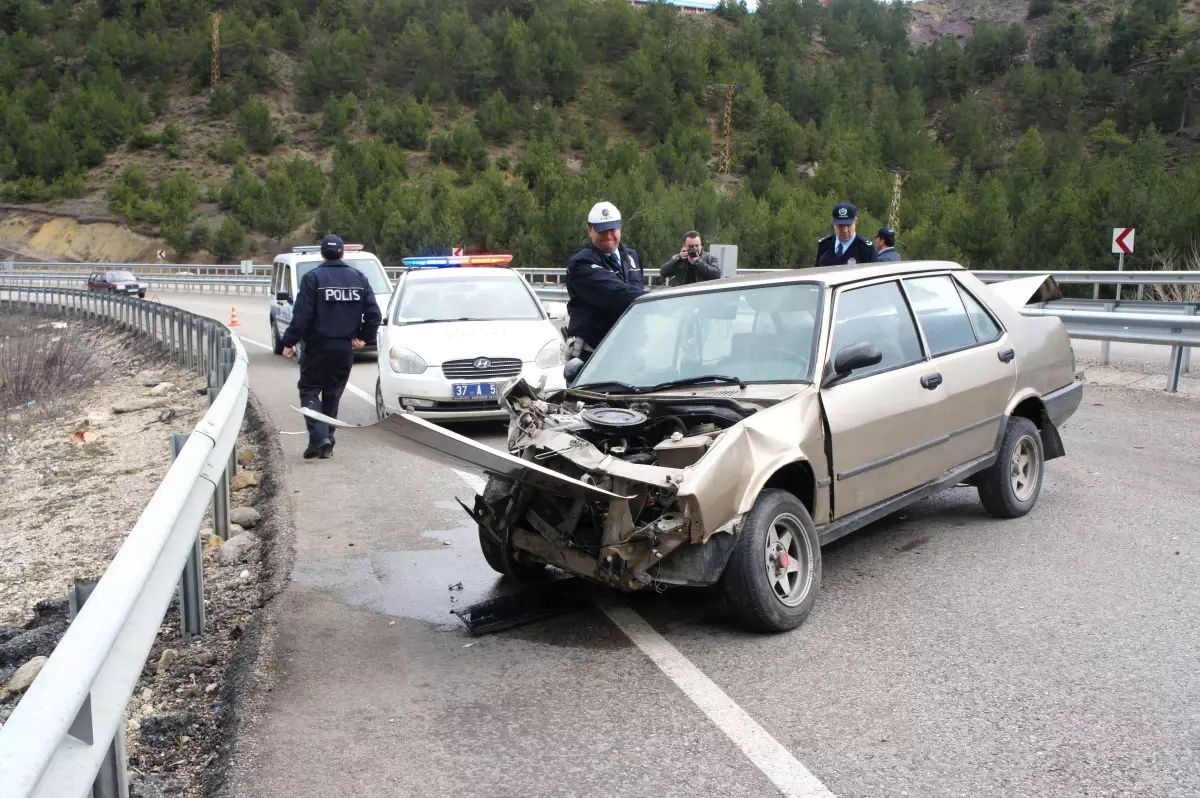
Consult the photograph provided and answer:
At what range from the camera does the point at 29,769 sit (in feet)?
7.02

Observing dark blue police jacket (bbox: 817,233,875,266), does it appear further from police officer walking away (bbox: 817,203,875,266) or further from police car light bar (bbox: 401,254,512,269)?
police car light bar (bbox: 401,254,512,269)

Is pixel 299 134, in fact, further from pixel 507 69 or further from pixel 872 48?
pixel 872 48

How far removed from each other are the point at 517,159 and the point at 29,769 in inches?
4366

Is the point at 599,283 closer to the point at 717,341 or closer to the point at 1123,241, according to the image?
the point at 717,341

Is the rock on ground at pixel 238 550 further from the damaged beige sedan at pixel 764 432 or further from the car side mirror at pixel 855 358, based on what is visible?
the car side mirror at pixel 855 358

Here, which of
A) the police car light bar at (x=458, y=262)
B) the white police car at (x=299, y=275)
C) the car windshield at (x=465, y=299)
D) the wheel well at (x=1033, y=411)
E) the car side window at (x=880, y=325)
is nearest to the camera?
the car side window at (x=880, y=325)

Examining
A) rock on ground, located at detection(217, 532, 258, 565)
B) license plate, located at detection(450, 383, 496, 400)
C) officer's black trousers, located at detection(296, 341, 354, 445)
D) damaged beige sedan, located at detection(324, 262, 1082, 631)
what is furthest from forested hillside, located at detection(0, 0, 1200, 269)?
rock on ground, located at detection(217, 532, 258, 565)

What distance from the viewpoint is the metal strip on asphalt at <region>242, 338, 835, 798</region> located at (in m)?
3.55

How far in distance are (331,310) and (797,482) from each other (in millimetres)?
5543

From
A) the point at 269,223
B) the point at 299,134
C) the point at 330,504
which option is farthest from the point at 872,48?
the point at 330,504

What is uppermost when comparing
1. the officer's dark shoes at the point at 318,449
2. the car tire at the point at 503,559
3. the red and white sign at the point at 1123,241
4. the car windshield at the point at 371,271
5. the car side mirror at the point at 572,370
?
the red and white sign at the point at 1123,241

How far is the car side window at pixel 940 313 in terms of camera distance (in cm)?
640

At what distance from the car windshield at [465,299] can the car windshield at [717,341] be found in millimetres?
5709

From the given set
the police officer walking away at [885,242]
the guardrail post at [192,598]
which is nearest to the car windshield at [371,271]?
the police officer walking away at [885,242]
